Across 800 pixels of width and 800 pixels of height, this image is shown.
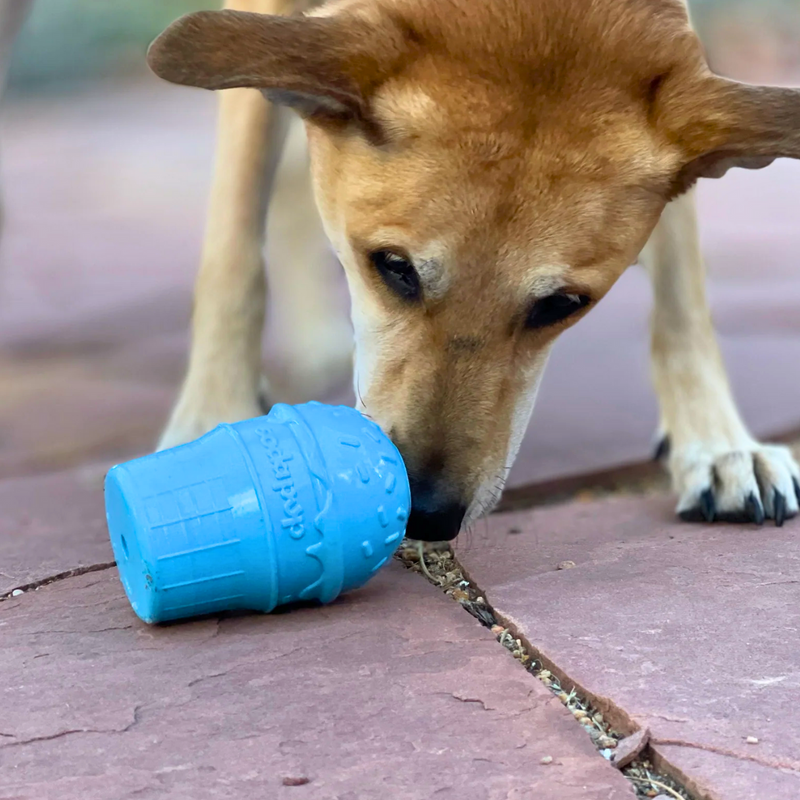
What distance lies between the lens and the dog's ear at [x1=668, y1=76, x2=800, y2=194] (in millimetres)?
2350

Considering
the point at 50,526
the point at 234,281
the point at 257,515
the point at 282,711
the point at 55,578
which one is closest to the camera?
the point at 282,711

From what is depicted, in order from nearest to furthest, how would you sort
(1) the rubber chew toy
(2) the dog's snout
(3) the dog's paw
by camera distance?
(1) the rubber chew toy, (2) the dog's snout, (3) the dog's paw

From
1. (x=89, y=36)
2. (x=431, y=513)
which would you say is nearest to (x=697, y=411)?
(x=431, y=513)

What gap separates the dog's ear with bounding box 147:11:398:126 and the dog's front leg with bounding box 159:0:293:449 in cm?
75

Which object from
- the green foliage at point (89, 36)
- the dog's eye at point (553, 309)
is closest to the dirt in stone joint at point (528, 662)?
the dog's eye at point (553, 309)

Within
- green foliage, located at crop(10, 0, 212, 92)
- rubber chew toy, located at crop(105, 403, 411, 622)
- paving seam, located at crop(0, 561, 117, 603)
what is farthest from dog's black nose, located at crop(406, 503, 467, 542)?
green foliage, located at crop(10, 0, 212, 92)

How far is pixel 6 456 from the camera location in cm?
354

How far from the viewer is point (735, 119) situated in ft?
7.77

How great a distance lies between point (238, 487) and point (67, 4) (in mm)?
13128

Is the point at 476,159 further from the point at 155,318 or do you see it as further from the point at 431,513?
the point at 155,318

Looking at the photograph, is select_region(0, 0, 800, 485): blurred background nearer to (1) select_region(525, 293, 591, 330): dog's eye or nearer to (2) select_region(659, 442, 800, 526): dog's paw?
(2) select_region(659, 442, 800, 526): dog's paw

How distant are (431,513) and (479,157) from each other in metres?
0.69

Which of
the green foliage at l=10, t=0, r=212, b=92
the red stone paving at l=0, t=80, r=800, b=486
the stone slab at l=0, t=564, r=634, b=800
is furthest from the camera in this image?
the green foliage at l=10, t=0, r=212, b=92

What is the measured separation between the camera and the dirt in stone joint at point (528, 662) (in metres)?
1.57
